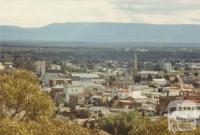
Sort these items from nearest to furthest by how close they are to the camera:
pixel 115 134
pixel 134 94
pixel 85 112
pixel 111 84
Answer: pixel 115 134
pixel 85 112
pixel 134 94
pixel 111 84

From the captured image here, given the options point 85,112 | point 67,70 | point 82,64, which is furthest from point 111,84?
point 82,64

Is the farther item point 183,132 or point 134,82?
point 134,82

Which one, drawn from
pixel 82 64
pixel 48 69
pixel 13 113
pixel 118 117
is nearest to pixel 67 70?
pixel 48 69

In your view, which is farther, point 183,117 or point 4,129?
point 183,117

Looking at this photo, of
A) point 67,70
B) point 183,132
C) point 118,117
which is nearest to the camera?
point 183,132

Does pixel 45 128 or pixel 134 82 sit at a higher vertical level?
pixel 45 128

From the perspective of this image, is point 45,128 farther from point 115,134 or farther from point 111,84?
point 111,84

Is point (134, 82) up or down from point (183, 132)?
down

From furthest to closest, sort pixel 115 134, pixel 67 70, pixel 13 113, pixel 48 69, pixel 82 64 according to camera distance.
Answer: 1. pixel 82 64
2. pixel 67 70
3. pixel 48 69
4. pixel 115 134
5. pixel 13 113

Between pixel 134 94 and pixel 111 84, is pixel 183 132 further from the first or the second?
pixel 111 84
